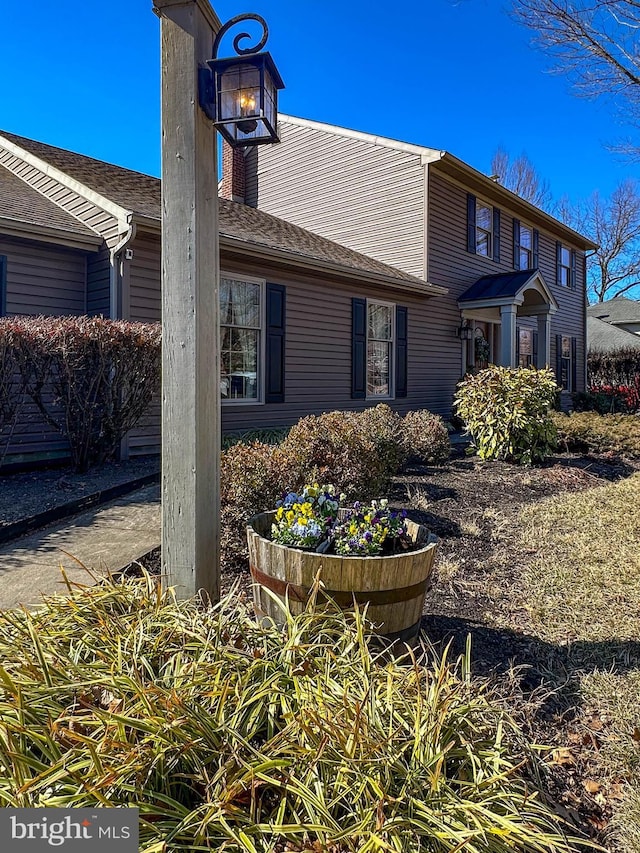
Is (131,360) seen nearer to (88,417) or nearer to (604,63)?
(88,417)

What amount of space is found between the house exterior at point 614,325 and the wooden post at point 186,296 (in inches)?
973

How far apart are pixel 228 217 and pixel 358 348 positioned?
329cm

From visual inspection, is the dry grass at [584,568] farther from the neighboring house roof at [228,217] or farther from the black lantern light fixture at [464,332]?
the black lantern light fixture at [464,332]

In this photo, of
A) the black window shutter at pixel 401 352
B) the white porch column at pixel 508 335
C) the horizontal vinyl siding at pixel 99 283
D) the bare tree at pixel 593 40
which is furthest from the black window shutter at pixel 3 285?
the bare tree at pixel 593 40

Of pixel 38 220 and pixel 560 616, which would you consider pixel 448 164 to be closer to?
pixel 38 220

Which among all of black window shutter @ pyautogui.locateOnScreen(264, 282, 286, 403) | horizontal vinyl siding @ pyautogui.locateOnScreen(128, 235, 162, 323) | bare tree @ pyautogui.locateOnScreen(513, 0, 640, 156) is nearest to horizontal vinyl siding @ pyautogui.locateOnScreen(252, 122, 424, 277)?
bare tree @ pyautogui.locateOnScreen(513, 0, 640, 156)

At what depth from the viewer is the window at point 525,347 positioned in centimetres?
1595

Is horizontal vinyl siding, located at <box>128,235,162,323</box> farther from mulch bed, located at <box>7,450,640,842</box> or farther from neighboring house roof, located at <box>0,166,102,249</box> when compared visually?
mulch bed, located at <box>7,450,640,842</box>

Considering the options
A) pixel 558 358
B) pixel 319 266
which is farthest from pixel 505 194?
pixel 319 266

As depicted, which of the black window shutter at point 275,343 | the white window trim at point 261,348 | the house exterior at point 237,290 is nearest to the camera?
the house exterior at point 237,290

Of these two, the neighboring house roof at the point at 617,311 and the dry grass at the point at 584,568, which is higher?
the neighboring house roof at the point at 617,311

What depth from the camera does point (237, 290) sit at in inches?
320

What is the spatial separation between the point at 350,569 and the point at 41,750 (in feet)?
3.51

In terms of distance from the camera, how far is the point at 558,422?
8367 mm
